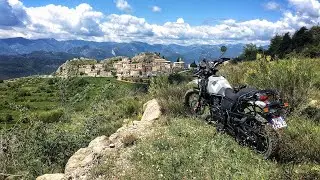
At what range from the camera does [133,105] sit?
1246cm

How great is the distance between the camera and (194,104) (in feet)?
31.7

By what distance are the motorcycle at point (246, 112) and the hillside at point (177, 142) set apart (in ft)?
0.66

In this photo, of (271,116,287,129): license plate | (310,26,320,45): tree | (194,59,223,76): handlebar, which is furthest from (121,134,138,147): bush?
(310,26,320,45): tree

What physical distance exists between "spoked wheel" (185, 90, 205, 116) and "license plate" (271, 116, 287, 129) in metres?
3.03

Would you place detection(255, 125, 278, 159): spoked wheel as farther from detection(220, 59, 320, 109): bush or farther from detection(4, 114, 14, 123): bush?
detection(4, 114, 14, 123): bush

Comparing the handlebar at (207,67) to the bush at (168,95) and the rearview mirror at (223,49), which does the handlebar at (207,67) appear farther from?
the bush at (168,95)

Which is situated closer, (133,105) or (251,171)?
(251,171)

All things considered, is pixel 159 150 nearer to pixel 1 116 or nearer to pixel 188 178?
pixel 188 178

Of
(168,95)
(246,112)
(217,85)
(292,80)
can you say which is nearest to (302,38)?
(168,95)

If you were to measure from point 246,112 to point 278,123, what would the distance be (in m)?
0.96

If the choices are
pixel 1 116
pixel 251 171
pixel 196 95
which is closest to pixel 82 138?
pixel 196 95

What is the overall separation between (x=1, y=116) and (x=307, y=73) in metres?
90.9

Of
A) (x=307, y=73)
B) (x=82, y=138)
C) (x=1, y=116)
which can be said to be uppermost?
(x=307, y=73)

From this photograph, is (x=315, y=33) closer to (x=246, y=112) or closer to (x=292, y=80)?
(x=292, y=80)
